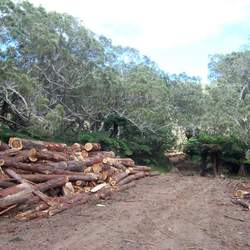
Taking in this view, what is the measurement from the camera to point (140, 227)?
750 centimetres

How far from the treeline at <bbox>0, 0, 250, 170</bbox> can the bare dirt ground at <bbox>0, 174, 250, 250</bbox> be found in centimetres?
748

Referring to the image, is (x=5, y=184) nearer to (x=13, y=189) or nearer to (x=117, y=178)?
→ (x=13, y=189)

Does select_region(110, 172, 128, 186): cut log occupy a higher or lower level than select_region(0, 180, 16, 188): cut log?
lower

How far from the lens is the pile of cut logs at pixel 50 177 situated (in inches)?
349

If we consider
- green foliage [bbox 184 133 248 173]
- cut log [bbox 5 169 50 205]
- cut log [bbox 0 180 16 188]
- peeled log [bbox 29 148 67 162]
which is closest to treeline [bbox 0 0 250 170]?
green foliage [bbox 184 133 248 173]

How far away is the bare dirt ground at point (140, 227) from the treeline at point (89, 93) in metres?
7.48

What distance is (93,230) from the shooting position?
728 cm

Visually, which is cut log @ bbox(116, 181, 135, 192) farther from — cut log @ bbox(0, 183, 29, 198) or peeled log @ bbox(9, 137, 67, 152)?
cut log @ bbox(0, 183, 29, 198)

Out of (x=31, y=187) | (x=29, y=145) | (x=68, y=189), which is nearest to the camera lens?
(x=31, y=187)

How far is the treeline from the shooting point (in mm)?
16656

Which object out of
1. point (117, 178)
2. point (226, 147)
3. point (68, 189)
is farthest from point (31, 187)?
point (226, 147)

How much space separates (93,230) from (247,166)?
59.2ft

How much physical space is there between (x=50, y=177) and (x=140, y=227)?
3.54 m

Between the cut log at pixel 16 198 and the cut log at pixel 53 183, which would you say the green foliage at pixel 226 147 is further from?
the cut log at pixel 16 198
